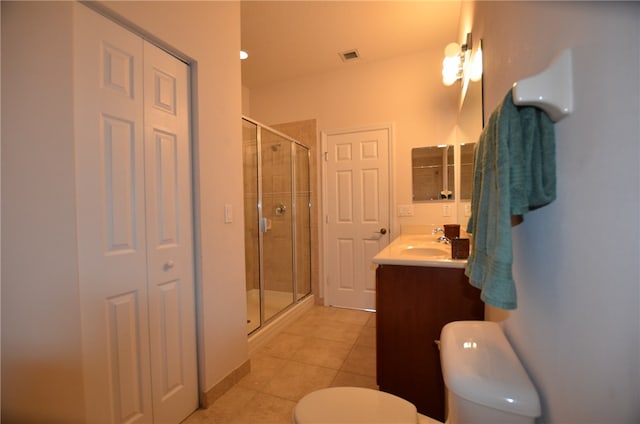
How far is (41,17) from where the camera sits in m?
1.03

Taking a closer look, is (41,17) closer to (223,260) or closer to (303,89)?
(223,260)

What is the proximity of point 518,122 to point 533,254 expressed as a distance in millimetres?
361

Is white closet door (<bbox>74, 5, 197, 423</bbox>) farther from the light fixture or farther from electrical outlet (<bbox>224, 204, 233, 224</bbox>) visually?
the light fixture

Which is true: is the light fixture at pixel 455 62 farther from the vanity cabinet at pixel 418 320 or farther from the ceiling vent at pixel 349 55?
Result: the vanity cabinet at pixel 418 320

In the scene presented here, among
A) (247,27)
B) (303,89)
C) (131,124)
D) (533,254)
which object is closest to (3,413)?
(131,124)

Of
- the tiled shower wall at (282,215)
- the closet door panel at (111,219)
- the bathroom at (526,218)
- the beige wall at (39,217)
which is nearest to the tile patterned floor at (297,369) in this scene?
the bathroom at (526,218)

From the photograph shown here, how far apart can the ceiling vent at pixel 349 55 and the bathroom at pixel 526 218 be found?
88 centimetres

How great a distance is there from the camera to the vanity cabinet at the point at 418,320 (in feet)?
4.71

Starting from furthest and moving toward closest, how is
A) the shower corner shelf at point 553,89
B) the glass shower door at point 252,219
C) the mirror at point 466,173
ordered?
the glass shower door at point 252,219 → the mirror at point 466,173 → the shower corner shelf at point 553,89

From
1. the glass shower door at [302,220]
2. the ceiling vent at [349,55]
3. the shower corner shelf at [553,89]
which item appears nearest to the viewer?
the shower corner shelf at [553,89]

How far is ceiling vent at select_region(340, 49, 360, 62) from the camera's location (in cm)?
274

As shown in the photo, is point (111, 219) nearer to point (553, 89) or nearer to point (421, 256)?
point (553, 89)

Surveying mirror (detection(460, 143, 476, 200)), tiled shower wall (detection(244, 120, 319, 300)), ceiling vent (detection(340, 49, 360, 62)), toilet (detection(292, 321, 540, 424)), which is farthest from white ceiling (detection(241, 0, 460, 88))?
toilet (detection(292, 321, 540, 424))

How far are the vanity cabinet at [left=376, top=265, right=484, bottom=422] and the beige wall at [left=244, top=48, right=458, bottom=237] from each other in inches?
55.9
